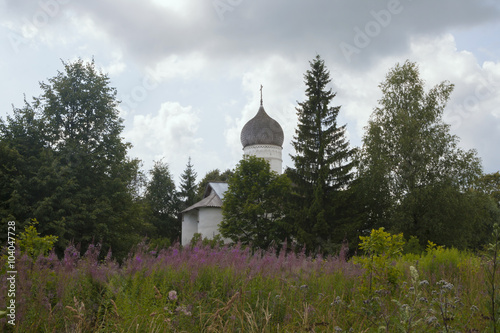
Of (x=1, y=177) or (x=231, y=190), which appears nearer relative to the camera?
(x=1, y=177)

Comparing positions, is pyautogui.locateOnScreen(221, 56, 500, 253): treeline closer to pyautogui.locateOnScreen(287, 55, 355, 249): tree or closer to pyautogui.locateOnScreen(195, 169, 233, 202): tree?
pyautogui.locateOnScreen(287, 55, 355, 249): tree

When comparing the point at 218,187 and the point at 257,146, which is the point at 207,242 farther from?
the point at 257,146

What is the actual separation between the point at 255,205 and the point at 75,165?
13.1 m

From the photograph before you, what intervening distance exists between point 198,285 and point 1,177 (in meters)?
19.5

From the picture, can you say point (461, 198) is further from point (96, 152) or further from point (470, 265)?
point (96, 152)

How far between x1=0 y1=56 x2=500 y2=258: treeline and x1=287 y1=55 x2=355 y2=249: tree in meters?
0.08

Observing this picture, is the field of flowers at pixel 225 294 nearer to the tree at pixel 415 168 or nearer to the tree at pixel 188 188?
the tree at pixel 415 168

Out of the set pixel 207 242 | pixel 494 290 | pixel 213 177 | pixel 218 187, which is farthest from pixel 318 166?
pixel 213 177

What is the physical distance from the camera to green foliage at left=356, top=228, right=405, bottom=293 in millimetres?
6266

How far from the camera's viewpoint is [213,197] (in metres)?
39.0

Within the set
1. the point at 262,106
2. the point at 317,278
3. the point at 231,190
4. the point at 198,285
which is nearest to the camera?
the point at 198,285

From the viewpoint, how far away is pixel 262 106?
140 feet

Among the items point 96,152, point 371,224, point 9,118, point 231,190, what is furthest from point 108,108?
point 371,224

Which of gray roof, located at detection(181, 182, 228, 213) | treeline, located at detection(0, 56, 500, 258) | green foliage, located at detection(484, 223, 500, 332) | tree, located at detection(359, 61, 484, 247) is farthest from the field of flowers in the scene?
gray roof, located at detection(181, 182, 228, 213)
